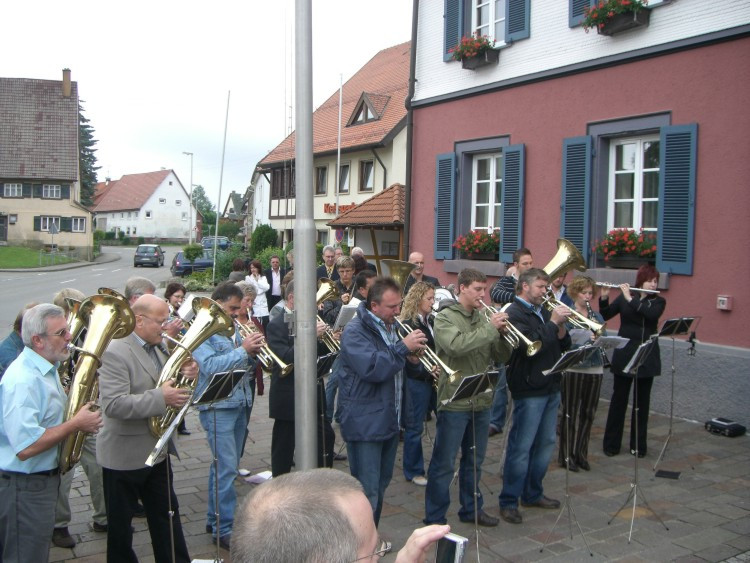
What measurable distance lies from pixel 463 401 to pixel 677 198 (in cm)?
571

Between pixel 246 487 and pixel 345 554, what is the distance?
5.34 meters

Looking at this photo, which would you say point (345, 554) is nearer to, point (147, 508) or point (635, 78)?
point (147, 508)

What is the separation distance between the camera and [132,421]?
432 cm

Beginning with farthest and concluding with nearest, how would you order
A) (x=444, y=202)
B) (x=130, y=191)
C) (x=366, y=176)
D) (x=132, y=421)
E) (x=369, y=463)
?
1. (x=130, y=191)
2. (x=366, y=176)
3. (x=444, y=202)
4. (x=369, y=463)
5. (x=132, y=421)

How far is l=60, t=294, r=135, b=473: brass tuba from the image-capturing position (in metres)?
3.98

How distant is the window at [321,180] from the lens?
100.0 feet

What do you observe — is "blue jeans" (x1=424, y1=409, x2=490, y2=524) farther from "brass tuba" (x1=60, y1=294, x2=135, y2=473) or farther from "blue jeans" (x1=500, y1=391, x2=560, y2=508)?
"brass tuba" (x1=60, y1=294, x2=135, y2=473)

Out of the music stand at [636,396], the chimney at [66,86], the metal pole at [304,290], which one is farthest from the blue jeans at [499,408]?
the chimney at [66,86]

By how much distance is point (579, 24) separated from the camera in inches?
425

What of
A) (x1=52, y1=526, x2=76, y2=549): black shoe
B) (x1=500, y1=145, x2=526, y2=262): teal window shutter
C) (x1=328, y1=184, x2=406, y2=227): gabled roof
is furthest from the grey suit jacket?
(x1=328, y1=184, x2=406, y2=227): gabled roof

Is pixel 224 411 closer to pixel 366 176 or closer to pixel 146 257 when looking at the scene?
pixel 366 176

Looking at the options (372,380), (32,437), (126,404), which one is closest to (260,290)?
(372,380)

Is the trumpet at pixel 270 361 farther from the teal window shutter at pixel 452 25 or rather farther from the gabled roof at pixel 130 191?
the gabled roof at pixel 130 191

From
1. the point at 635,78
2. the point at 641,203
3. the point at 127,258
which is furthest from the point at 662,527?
the point at 127,258
